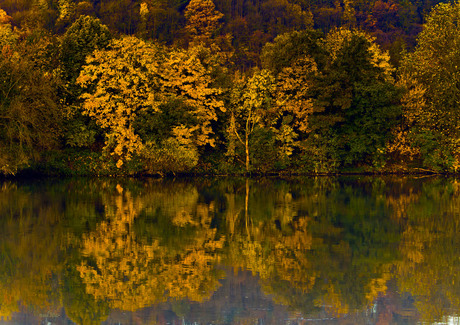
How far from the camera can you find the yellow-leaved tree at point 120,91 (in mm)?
49625

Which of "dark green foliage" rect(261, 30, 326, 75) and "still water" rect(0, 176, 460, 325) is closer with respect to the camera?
"still water" rect(0, 176, 460, 325)

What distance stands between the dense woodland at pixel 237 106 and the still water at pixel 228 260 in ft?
55.2

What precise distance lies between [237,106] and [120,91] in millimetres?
9585

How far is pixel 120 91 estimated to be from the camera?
166 feet

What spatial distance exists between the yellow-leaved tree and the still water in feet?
54.5

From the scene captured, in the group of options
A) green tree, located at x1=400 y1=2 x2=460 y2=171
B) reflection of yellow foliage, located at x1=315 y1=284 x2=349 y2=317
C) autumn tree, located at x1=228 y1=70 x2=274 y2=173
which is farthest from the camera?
green tree, located at x1=400 y1=2 x2=460 y2=171

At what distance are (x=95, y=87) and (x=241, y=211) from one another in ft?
85.4

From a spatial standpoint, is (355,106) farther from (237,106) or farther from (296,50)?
(237,106)

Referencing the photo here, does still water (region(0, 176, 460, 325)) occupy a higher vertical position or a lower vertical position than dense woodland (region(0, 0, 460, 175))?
lower

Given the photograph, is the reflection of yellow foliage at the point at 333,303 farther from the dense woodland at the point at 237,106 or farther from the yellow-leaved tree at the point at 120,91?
the yellow-leaved tree at the point at 120,91

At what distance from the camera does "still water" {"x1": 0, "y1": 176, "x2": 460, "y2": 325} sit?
1296 centimetres

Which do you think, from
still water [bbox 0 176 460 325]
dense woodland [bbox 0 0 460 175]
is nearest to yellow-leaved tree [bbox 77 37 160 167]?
dense woodland [bbox 0 0 460 175]

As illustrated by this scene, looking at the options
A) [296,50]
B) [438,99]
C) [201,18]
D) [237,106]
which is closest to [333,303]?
[237,106]

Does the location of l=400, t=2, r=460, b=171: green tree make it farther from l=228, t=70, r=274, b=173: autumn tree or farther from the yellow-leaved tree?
the yellow-leaved tree
